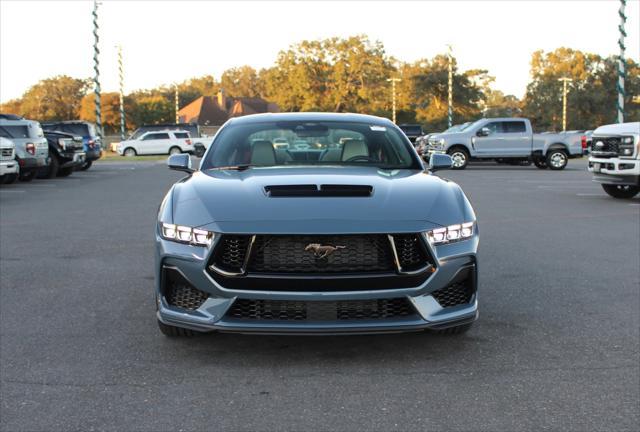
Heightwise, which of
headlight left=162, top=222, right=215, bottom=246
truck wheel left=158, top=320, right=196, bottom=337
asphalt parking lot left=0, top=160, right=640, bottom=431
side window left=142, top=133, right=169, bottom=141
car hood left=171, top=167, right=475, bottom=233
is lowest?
asphalt parking lot left=0, top=160, right=640, bottom=431

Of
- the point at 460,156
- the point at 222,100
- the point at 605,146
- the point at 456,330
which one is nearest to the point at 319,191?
the point at 456,330

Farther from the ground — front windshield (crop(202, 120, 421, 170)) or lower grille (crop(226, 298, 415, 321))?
front windshield (crop(202, 120, 421, 170))

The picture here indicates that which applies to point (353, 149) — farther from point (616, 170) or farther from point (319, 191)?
point (616, 170)

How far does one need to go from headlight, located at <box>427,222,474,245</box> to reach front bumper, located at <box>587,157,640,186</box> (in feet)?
35.0

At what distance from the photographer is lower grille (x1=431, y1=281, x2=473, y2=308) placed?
4.25 meters

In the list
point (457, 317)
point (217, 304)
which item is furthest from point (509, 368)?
point (217, 304)

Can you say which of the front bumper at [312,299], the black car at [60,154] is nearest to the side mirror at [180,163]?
the front bumper at [312,299]

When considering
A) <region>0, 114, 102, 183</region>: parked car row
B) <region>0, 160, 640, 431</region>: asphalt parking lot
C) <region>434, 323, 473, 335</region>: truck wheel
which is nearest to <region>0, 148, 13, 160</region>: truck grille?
<region>0, 114, 102, 183</region>: parked car row

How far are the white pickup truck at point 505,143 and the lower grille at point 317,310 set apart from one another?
2534 centimetres

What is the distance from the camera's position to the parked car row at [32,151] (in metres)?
18.7

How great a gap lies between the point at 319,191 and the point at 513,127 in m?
26.1

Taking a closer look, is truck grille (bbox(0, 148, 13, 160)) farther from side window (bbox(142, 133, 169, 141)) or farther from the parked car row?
side window (bbox(142, 133, 169, 141))

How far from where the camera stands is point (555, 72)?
94.1m

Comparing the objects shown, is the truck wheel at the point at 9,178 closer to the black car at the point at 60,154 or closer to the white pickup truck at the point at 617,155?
the black car at the point at 60,154
